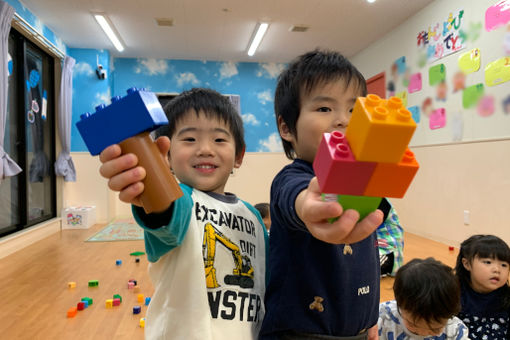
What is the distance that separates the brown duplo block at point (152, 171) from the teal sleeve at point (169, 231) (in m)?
0.12

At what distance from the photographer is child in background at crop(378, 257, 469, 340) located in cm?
115

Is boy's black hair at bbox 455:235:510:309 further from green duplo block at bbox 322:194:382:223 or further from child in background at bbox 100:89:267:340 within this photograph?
green duplo block at bbox 322:194:382:223

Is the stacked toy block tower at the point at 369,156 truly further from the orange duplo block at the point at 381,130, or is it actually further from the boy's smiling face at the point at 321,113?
the boy's smiling face at the point at 321,113

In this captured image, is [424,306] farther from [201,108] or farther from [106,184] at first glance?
[106,184]

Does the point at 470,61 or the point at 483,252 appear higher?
the point at 470,61

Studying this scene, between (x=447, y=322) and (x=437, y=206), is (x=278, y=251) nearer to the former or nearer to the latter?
(x=447, y=322)

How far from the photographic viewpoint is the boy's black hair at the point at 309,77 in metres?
0.68

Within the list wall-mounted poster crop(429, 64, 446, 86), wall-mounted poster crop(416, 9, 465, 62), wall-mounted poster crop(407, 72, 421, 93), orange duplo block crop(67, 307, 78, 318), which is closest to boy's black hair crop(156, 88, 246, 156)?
orange duplo block crop(67, 307, 78, 318)

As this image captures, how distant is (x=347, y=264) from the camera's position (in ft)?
2.14

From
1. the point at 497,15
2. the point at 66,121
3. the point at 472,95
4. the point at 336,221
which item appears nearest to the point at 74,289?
the point at 336,221

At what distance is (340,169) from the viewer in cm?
33

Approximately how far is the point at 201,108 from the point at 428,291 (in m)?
0.92

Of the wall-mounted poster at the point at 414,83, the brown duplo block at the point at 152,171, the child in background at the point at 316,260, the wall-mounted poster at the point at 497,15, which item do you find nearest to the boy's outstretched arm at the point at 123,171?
the brown duplo block at the point at 152,171

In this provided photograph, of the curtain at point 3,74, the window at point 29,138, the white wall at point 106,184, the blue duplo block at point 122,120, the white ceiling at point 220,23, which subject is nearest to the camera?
the blue duplo block at point 122,120
